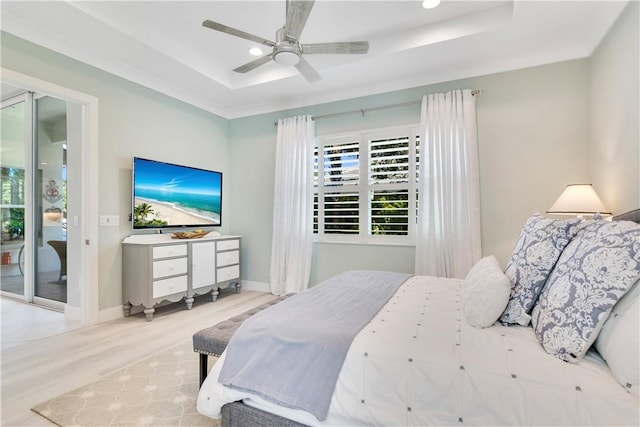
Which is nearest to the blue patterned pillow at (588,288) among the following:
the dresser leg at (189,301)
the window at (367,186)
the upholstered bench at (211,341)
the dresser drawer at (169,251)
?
the upholstered bench at (211,341)

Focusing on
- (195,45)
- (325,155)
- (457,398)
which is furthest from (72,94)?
(457,398)

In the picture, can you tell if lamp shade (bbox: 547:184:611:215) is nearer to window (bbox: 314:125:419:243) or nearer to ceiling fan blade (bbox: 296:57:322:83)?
window (bbox: 314:125:419:243)

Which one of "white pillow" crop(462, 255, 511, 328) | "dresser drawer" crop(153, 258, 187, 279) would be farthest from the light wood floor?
"white pillow" crop(462, 255, 511, 328)

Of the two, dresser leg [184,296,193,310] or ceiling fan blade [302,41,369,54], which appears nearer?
ceiling fan blade [302,41,369,54]

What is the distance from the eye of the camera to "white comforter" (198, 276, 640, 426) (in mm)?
936

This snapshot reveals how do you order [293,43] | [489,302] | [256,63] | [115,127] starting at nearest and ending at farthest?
[489,302] < [293,43] < [256,63] < [115,127]

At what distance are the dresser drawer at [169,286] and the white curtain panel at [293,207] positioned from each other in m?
1.21

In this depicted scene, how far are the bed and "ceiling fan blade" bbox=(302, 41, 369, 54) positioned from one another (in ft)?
5.90

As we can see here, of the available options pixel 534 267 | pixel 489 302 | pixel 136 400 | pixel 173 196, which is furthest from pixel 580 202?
pixel 173 196

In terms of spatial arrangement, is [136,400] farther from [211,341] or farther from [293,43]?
[293,43]

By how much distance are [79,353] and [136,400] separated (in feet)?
3.58

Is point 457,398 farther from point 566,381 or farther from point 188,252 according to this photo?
point 188,252

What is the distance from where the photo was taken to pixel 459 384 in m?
1.05

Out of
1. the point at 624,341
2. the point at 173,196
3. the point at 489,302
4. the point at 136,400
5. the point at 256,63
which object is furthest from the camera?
the point at 173,196
